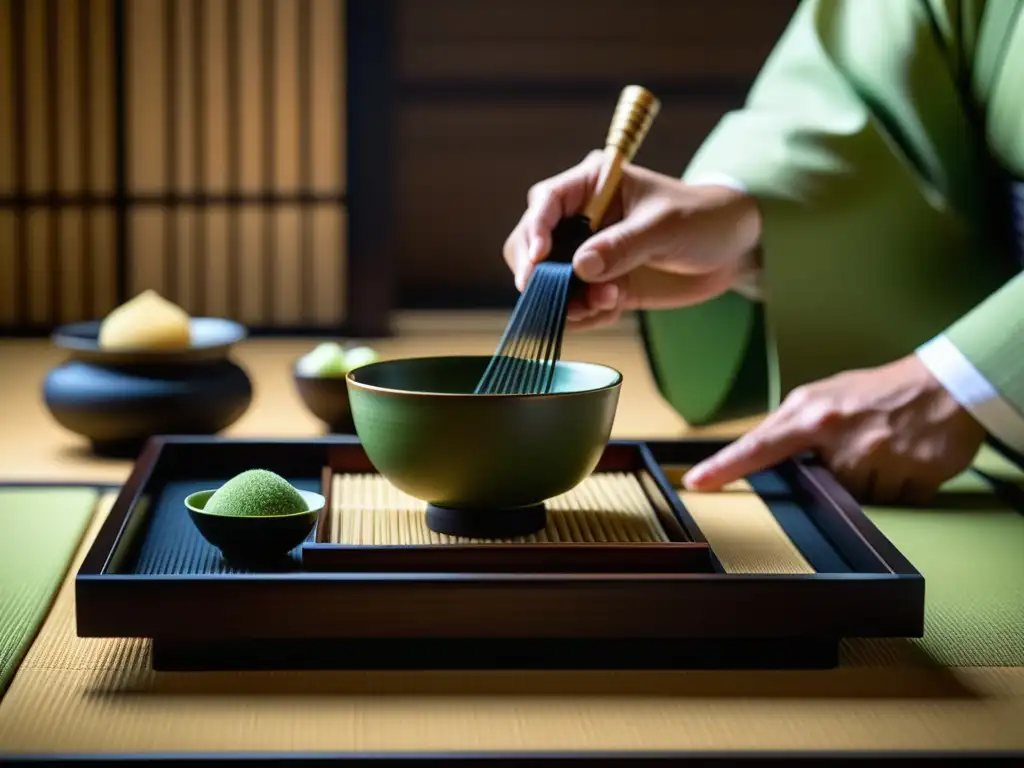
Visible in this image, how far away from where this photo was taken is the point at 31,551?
1049 millimetres

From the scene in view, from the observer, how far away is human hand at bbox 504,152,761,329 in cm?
115

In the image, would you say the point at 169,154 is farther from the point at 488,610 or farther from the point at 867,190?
the point at 488,610

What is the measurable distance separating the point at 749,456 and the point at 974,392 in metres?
0.23

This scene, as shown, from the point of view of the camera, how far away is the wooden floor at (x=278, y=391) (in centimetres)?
160

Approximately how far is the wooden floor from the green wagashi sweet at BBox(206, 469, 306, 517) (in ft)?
2.13

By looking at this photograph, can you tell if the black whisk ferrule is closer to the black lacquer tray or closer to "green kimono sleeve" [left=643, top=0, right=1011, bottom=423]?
the black lacquer tray

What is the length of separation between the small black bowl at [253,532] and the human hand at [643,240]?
1.19 feet

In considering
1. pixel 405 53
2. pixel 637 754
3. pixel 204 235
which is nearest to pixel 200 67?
pixel 204 235

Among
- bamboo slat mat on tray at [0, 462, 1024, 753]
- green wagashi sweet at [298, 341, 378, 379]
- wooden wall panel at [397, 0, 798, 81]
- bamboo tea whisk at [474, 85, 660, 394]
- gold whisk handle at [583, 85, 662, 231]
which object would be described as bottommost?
bamboo slat mat on tray at [0, 462, 1024, 753]

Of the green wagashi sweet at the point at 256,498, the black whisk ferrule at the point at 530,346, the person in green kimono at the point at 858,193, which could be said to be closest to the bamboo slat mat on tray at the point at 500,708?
the green wagashi sweet at the point at 256,498

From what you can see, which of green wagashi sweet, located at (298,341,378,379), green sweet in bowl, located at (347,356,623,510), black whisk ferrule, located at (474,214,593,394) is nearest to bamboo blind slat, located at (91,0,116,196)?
green wagashi sweet, located at (298,341,378,379)

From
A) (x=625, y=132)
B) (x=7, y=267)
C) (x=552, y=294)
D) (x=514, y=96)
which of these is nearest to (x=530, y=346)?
(x=552, y=294)

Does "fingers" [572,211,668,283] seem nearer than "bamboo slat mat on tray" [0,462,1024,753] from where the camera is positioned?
No

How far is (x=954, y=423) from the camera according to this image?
1.21m
